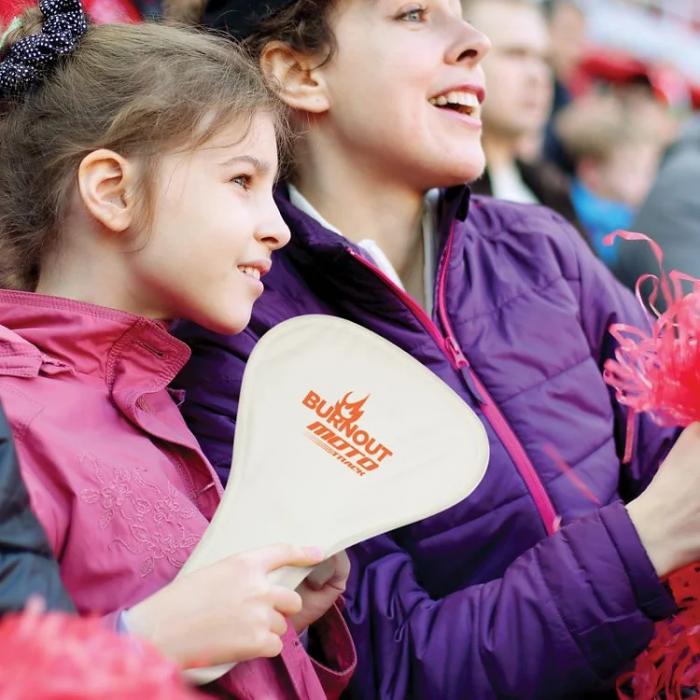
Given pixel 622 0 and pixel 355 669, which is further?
pixel 622 0

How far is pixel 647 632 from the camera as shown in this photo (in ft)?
5.80

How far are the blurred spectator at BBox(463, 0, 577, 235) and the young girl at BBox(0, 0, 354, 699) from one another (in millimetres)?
2371

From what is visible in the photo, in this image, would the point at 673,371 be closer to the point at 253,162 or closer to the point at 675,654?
the point at 675,654

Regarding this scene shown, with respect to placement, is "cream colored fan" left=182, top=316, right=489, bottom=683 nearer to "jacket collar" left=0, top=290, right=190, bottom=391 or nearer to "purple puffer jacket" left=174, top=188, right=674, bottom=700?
"jacket collar" left=0, top=290, right=190, bottom=391

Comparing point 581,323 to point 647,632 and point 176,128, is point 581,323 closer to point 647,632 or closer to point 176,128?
A: point 647,632

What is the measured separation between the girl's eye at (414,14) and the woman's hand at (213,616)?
1191mm

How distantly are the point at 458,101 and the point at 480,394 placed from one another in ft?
1.77

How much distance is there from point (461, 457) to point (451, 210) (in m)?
0.71

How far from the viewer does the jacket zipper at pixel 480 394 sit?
2.01 m

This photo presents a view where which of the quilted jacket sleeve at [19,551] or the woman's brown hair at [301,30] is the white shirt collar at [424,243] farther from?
the quilted jacket sleeve at [19,551]

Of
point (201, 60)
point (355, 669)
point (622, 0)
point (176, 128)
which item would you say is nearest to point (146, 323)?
point (176, 128)

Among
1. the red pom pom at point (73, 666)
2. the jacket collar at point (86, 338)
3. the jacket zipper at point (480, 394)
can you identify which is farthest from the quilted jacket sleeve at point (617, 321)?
the red pom pom at point (73, 666)

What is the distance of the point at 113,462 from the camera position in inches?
62.9

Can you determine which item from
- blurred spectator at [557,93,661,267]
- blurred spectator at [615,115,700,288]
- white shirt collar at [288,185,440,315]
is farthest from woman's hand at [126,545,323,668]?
blurred spectator at [557,93,661,267]
